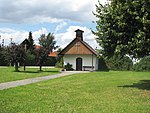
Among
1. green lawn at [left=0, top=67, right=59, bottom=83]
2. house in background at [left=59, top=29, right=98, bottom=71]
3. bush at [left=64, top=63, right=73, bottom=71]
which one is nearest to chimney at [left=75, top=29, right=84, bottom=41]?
house in background at [left=59, top=29, right=98, bottom=71]

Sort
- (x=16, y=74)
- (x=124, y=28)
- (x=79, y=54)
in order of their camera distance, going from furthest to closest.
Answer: (x=79, y=54), (x=16, y=74), (x=124, y=28)

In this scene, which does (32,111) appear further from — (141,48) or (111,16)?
(111,16)

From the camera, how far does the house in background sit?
52562 mm

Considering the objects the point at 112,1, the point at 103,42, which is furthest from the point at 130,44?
the point at 112,1

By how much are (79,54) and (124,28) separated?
34.9m

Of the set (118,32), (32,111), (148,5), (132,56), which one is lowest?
(32,111)

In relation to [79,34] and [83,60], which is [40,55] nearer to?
[83,60]

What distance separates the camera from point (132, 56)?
18719mm

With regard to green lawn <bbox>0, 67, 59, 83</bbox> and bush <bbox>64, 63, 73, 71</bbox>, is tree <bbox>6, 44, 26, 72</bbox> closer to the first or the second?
green lawn <bbox>0, 67, 59, 83</bbox>

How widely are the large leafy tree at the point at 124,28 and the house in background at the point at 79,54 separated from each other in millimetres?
32695

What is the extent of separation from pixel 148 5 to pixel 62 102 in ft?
24.9

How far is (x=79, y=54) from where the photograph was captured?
5300 centimetres

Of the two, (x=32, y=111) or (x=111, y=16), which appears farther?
(x=111, y=16)

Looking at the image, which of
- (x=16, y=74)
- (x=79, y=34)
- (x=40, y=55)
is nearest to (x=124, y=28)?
(x=16, y=74)
